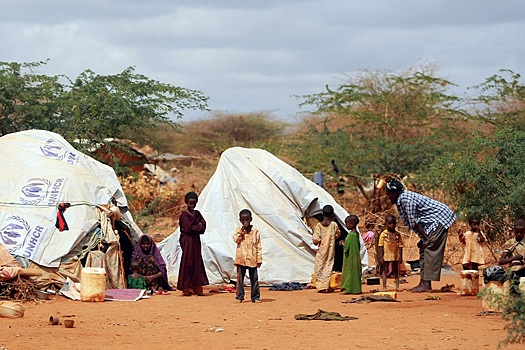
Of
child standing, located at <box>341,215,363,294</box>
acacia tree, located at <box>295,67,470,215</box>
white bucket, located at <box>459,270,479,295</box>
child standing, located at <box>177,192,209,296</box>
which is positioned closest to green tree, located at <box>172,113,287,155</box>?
acacia tree, located at <box>295,67,470,215</box>

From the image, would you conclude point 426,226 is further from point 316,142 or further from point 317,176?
point 316,142

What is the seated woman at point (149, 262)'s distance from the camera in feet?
40.7

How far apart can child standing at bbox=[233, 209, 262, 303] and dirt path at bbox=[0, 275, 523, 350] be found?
0.18 m

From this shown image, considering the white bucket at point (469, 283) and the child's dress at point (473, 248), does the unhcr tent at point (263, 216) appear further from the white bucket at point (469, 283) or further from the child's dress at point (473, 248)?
the white bucket at point (469, 283)

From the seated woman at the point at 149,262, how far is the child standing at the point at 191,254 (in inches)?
20.2

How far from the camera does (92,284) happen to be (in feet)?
36.6

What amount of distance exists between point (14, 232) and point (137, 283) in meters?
1.68

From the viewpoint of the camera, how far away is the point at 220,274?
43.4 feet

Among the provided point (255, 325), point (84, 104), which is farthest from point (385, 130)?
point (255, 325)

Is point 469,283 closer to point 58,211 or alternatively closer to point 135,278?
point 135,278

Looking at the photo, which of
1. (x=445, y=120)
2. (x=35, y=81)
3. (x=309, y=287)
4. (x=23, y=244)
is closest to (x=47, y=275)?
(x=23, y=244)

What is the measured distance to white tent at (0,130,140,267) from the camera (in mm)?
11836

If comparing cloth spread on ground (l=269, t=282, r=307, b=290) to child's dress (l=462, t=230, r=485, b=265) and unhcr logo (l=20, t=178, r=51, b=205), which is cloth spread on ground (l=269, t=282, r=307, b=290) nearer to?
child's dress (l=462, t=230, r=485, b=265)

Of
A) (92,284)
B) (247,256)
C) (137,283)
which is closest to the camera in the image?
(92,284)
